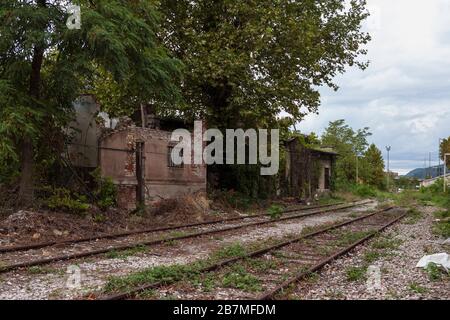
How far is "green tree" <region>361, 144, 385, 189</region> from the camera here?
68.9 meters

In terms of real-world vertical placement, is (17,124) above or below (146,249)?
above

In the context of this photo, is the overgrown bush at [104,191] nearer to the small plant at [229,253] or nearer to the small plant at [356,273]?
the small plant at [229,253]

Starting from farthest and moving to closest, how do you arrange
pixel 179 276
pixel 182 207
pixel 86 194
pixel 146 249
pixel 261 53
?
pixel 261 53
pixel 182 207
pixel 86 194
pixel 146 249
pixel 179 276

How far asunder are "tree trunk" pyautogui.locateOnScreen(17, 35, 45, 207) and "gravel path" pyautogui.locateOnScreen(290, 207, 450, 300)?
29.2 ft

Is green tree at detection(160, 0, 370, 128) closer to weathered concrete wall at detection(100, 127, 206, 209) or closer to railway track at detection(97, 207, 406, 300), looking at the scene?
weathered concrete wall at detection(100, 127, 206, 209)

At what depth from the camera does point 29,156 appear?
14.7 metres

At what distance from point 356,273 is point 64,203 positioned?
30.4ft

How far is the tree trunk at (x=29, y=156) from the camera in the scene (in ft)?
47.2

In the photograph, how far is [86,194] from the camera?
16.5 metres

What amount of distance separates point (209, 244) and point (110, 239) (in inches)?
103

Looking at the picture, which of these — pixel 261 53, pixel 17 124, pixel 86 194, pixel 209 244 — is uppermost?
pixel 261 53

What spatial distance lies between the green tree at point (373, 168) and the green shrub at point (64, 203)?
5730cm

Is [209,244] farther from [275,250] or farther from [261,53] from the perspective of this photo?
[261,53]
